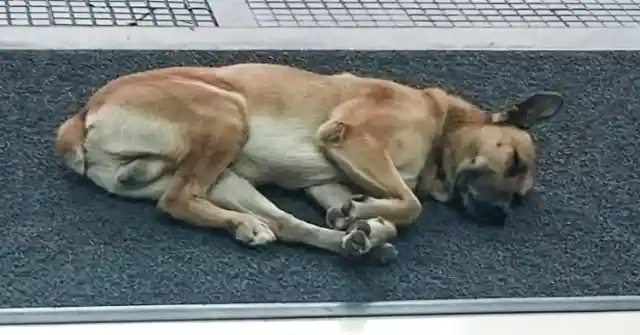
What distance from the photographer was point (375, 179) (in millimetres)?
2195

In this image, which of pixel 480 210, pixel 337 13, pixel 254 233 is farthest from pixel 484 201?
pixel 337 13

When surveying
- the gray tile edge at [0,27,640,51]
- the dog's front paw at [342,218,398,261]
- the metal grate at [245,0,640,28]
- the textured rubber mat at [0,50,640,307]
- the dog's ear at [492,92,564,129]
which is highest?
the dog's ear at [492,92,564,129]

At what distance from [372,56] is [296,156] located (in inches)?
25.7

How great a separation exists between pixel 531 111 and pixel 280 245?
1.72 feet

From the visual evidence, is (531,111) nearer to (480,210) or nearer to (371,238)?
(480,210)

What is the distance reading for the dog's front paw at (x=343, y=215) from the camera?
2.13 meters

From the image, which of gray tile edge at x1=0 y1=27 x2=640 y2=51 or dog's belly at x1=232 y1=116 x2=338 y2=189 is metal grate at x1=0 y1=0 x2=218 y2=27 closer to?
gray tile edge at x1=0 y1=27 x2=640 y2=51

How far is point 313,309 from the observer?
195cm

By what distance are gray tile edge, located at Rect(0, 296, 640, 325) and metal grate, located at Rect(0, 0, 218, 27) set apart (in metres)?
1.11

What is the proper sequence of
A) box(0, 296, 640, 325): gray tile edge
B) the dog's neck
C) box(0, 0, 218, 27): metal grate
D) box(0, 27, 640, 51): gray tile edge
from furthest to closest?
box(0, 0, 218, 27): metal grate
box(0, 27, 640, 51): gray tile edge
the dog's neck
box(0, 296, 640, 325): gray tile edge

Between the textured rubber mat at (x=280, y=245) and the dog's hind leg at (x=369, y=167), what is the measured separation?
5 centimetres

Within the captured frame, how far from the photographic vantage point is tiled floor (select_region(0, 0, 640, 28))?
9.59 ft

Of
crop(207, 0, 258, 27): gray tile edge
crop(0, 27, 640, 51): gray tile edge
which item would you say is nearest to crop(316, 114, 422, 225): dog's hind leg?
crop(0, 27, 640, 51): gray tile edge

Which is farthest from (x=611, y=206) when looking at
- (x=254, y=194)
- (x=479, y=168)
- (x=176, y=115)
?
(x=176, y=115)
